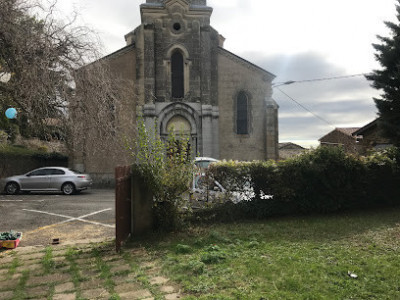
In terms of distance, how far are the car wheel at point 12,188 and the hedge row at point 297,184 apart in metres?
11.6

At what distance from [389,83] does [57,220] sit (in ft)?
44.0

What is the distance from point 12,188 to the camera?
1455cm

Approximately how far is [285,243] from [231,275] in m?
1.96

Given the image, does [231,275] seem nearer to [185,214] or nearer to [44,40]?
[185,214]

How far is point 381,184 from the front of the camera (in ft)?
29.8

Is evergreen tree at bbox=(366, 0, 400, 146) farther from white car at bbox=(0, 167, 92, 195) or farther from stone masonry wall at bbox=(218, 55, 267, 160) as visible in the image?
white car at bbox=(0, 167, 92, 195)

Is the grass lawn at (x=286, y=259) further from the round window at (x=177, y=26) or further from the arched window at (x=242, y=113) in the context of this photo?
the round window at (x=177, y=26)

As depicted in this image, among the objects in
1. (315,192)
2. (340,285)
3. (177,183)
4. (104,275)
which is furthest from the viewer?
(315,192)

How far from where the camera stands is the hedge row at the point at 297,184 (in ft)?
25.6

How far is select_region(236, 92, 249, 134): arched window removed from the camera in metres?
19.3

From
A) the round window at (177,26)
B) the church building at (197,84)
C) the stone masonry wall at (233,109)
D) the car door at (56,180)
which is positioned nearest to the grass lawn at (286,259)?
the car door at (56,180)

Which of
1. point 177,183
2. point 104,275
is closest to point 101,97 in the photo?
point 177,183

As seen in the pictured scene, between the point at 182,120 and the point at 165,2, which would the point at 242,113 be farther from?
the point at 165,2

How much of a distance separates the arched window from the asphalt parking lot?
10.5 meters
